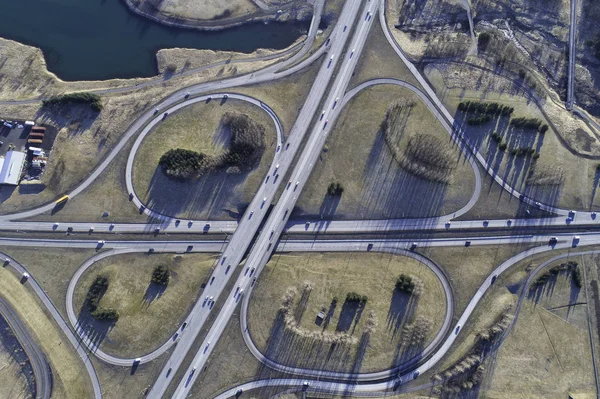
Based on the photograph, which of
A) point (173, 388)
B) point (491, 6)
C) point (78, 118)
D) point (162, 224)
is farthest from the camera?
point (491, 6)

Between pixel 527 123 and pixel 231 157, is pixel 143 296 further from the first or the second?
pixel 527 123

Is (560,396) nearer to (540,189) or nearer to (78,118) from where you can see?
(540,189)

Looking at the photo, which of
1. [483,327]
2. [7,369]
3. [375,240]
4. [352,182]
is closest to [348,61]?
[352,182]

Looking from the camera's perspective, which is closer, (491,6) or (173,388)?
(173,388)

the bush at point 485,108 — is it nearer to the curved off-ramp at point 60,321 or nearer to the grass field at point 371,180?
the grass field at point 371,180

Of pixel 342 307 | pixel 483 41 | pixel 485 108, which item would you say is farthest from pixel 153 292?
pixel 483 41

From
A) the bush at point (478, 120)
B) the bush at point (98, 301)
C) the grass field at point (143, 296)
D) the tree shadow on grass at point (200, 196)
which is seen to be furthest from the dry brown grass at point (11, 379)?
the bush at point (478, 120)
